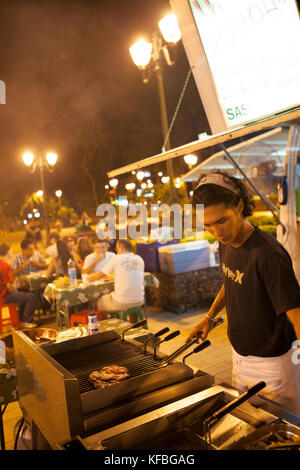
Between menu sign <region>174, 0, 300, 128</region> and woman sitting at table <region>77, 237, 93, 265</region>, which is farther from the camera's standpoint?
woman sitting at table <region>77, 237, 93, 265</region>

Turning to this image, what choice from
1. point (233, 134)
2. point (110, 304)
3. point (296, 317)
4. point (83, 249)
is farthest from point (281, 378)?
point (83, 249)

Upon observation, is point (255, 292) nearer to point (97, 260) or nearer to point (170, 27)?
point (97, 260)

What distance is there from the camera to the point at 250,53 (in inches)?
106

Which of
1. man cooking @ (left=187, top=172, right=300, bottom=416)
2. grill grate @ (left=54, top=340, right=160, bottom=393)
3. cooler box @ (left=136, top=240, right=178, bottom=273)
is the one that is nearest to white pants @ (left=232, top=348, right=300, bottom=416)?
man cooking @ (left=187, top=172, right=300, bottom=416)

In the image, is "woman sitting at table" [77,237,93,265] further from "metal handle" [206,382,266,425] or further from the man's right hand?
"metal handle" [206,382,266,425]

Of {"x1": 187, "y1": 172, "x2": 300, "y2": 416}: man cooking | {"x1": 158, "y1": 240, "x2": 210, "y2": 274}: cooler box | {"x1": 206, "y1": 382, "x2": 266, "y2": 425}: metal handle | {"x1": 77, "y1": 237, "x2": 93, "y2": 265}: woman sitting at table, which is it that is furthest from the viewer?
{"x1": 77, "y1": 237, "x2": 93, "y2": 265}: woman sitting at table

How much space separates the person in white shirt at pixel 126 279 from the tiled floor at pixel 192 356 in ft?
3.06

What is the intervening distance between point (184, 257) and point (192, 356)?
2.71m

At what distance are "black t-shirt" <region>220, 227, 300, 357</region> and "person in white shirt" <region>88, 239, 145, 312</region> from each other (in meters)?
3.62

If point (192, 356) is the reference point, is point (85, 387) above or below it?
above

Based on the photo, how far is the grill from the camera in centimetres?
158

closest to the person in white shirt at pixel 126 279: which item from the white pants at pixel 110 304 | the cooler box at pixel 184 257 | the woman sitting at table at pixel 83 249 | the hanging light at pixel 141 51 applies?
the white pants at pixel 110 304

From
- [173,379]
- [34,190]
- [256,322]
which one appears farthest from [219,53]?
[34,190]

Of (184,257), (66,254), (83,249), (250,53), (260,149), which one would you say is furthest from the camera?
(66,254)
